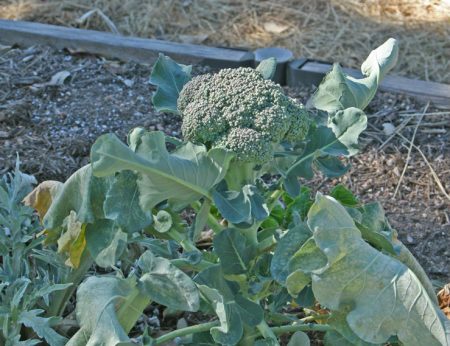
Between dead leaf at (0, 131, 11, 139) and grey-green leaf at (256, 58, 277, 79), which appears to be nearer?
grey-green leaf at (256, 58, 277, 79)

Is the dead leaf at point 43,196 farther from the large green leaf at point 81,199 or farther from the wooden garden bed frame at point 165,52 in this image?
the wooden garden bed frame at point 165,52

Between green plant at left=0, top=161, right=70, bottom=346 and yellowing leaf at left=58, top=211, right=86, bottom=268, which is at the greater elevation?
yellowing leaf at left=58, top=211, right=86, bottom=268

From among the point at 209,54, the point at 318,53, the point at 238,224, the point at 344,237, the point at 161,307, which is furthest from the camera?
the point at 318,53

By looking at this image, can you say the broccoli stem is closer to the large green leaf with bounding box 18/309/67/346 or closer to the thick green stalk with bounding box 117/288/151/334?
the thick green stalk with bounding box 117/288/151/334

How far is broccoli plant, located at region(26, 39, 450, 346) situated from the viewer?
69.4 inches

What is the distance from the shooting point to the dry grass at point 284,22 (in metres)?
4.38

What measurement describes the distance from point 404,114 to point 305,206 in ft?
4.91

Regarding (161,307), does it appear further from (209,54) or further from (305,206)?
(209,54)

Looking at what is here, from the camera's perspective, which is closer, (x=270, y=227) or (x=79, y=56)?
(x=270, y=227)

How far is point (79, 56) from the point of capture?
396cm

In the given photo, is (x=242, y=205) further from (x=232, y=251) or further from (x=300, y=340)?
(x=300, y=340)

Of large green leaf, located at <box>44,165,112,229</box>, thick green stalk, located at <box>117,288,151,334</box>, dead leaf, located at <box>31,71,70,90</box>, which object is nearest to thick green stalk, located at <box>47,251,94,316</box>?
large green leaf, located at <box>44,165,112,229</box>

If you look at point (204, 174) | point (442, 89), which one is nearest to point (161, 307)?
point (204, 174)

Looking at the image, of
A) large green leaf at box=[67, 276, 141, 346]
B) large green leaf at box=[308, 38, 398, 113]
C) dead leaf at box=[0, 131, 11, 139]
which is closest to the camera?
large green leaf at box=[67, 276, 141, 346]
